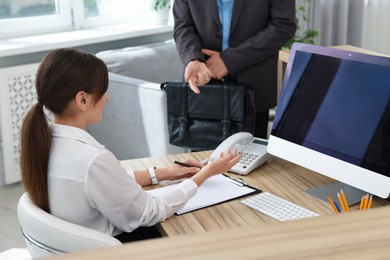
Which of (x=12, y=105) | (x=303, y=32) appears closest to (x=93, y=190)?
(x=12, y=105)

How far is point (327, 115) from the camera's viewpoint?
5.17 feet

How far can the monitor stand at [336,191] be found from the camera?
5.07 ft

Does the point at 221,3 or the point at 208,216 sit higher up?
the point at 221,3

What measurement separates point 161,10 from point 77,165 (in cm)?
300

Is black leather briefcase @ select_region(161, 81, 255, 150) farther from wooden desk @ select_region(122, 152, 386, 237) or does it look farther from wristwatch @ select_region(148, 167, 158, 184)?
wristwatch @ select_region(148, 167, 158, 184)

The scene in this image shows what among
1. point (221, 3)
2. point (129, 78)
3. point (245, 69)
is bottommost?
point (129, 78)

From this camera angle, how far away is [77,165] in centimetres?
138

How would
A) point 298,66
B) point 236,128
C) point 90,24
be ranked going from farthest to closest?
point 90,24
point 236,128
point 298,66

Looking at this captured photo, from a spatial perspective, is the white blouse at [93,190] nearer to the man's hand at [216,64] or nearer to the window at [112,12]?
the man's hand at [216,64]

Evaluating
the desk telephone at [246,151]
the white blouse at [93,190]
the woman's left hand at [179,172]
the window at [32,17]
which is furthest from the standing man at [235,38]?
the window at [32,17]

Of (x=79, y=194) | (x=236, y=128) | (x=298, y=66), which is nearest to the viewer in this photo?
(x=79, y=194)

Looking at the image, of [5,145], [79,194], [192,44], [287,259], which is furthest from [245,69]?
[287,259]

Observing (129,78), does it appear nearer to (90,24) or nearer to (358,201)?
(90,24)

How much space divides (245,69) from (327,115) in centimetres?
77
